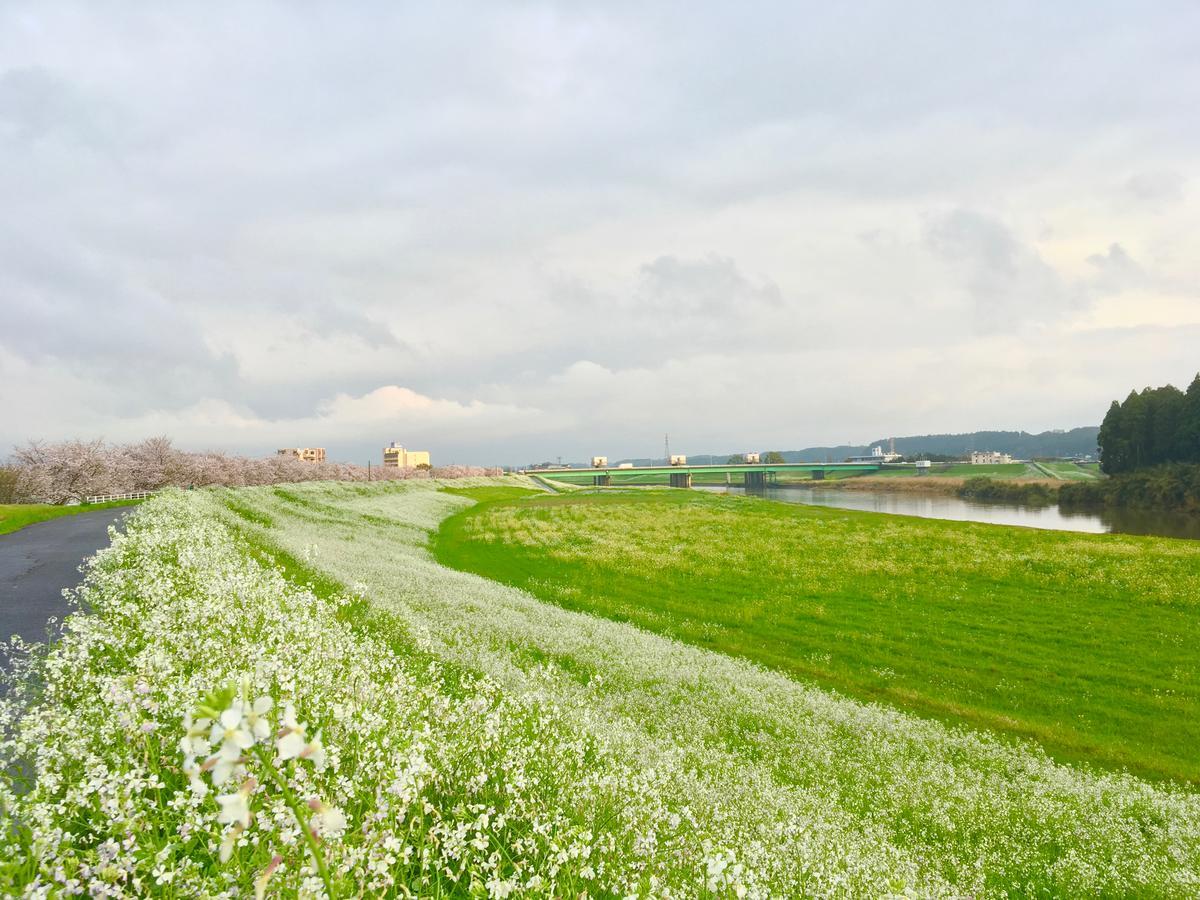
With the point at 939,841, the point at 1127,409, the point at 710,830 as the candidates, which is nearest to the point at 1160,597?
the point at 939,841

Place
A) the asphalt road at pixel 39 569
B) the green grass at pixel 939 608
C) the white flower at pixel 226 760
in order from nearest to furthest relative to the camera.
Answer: the white flower at pixel 226 760
the asphalt road at pixel 39 569
the green grass at pixel 939 608

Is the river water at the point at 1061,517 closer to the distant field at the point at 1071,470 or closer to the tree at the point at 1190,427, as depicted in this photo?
the tree at the point at 1190,427

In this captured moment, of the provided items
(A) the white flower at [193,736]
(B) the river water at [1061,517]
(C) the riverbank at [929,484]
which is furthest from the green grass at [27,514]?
(C) the riverbank at [929,484]

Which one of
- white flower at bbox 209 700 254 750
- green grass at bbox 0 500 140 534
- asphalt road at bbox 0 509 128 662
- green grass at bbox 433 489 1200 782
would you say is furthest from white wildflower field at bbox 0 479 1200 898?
green grass at bbox 0 500 140 534

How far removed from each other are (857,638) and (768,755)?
42.2ft

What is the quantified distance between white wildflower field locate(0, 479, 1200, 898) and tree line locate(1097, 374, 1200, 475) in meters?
114

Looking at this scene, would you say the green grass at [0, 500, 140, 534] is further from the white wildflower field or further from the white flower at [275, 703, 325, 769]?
the white flower at [275, 703, 325, 769]

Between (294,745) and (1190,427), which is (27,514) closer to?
(294,745)

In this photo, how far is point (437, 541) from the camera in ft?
165

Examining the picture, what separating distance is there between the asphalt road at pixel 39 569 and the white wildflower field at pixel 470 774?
5.90ft

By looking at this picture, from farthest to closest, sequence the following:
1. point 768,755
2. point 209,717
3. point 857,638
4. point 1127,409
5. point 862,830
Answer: point 1127,409, point 857,638, point 768,755, point 862,830, point 209,717

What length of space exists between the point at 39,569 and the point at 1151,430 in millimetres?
138241

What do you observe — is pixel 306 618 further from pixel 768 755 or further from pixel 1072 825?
pixel 1072 825

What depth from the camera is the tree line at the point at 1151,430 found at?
314 ft
